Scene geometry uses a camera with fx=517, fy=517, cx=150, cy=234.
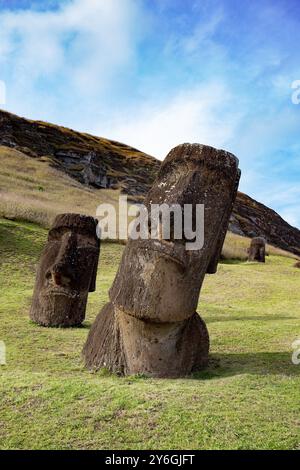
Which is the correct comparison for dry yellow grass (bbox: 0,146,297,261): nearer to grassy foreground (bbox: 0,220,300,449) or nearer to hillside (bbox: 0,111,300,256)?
hillside (bbox: 0,111,300,256)

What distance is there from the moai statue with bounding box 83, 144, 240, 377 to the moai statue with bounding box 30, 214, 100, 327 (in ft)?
11.6

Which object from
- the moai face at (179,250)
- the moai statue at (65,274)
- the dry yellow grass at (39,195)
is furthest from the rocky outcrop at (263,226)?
the moai face at (179,250)

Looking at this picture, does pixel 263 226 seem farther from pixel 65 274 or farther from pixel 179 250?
A: pixel 179 250

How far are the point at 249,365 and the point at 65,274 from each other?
4.74 meters

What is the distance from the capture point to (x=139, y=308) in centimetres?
660

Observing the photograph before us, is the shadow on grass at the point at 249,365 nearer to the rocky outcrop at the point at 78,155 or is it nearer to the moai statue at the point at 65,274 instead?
the moai statue at the point at 65,274

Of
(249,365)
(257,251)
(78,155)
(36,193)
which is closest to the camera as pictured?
(249,365)

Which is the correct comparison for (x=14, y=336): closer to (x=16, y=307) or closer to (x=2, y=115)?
(x=16, y=307)

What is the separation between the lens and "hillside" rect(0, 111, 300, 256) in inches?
1368

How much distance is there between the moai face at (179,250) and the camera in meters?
6.64

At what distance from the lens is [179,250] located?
6.70 metres

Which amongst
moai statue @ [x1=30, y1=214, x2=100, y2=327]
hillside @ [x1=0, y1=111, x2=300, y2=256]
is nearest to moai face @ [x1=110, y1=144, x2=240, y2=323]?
moai statue @ [x1=30, y1=214, x2=100, y2=327]

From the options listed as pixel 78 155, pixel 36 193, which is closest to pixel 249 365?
pixel 36 193

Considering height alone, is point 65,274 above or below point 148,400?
above
